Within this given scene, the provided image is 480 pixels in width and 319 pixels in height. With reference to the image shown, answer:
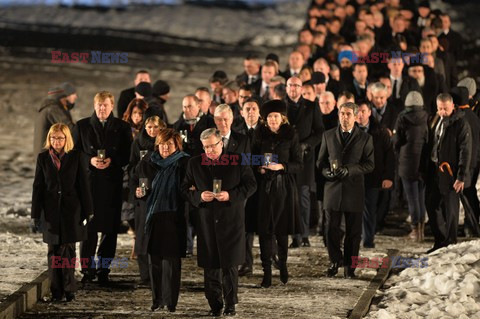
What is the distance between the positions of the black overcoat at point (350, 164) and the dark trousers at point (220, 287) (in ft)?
7.95

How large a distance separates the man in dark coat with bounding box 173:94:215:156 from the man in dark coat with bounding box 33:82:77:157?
268 centimetres

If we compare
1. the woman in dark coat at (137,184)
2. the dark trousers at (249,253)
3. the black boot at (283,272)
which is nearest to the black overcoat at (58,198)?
the woman in dark coat at (137,184)

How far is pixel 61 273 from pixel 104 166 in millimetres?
1547

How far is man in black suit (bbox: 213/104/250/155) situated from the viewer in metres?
13.8

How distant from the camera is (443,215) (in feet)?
53.8

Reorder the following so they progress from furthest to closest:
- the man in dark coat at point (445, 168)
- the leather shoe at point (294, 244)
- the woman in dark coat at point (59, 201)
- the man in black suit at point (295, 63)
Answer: the man in black suit at point (295, 63) → the leather shoe at point (294, 244) → the man in dark coat at point (445, 168) → the woman in dark coat at point (59, 201)

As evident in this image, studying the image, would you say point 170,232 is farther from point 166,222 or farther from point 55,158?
point 55,158

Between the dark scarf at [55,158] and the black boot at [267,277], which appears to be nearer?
the dark scarf at [55,158]

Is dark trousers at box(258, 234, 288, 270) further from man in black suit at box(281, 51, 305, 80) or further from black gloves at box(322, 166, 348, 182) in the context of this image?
man in black suit at box(281, 51, 305, 80)

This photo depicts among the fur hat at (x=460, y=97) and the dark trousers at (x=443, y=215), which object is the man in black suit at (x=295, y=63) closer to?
the fur hat at (x=460, y=97)

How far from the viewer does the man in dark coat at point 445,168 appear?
1583 centimetres

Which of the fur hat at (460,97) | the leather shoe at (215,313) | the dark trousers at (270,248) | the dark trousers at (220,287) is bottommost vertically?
the leather shoe at (215,313)

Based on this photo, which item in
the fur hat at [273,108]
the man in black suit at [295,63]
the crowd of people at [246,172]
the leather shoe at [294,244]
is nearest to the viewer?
the crowd of people at [246,172]

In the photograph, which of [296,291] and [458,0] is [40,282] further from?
[458,0]
